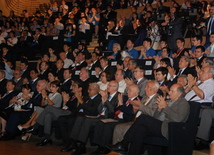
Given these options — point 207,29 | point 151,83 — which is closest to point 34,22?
point 207,29

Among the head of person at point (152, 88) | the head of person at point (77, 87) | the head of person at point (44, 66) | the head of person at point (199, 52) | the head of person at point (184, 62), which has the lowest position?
the head of person at point (77, 87)

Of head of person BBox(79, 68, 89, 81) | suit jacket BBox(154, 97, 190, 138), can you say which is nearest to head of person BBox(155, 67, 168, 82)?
suit jacket BBox(154, 97, 190, 138)

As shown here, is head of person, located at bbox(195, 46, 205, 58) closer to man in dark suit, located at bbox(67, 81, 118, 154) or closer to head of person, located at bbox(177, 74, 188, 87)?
head of person, located at bbox(177, 74, 188, 87)

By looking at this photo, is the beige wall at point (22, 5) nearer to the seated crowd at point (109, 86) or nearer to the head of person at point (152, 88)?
the seated crowd at point (109, 86)

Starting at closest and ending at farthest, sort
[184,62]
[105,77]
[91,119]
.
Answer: [91,119]
[184,62]
[105,77]

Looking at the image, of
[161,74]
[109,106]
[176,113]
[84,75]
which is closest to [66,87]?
[84,75]

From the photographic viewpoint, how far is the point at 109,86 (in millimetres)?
6316

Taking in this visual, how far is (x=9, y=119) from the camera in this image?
744cm

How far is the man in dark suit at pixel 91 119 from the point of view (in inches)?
234

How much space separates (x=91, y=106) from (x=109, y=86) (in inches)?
18.4

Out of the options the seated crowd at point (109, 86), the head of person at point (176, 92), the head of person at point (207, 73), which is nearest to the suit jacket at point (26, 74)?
the seated crowd at point (109, 86)

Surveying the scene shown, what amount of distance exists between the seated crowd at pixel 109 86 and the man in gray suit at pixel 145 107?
0.01m

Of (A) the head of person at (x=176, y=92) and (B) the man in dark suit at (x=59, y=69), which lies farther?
(B) the man in dark suit at (x=59, y=69)

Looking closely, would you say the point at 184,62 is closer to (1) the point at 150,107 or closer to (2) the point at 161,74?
(2) the point at 161,74
